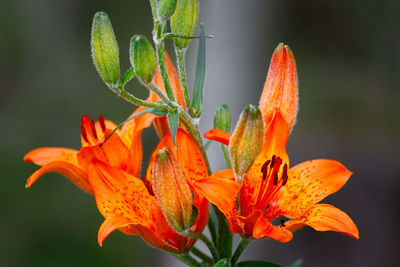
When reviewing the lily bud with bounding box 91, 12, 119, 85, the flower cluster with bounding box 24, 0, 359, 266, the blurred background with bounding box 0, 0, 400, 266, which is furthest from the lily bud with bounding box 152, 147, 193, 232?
the blurred background with bounding box 0, 0, 400, 266

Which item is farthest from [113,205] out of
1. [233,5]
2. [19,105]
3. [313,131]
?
[19,105]

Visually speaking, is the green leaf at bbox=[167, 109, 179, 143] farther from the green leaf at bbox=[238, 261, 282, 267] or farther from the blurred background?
the blurred background

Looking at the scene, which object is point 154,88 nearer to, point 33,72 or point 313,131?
point 313,131

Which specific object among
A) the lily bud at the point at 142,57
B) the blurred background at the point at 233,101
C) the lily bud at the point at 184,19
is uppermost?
the lily bud at the point at 184,19

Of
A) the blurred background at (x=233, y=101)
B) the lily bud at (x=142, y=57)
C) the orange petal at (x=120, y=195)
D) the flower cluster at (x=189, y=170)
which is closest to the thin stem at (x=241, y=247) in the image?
the flower cluster at (x=189, y=170)

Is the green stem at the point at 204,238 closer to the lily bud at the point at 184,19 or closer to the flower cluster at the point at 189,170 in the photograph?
the flower cluster at the point at 189,170

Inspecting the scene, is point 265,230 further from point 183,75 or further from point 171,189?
point 183,75

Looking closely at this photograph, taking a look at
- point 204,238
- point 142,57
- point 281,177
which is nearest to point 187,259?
point 204,238
